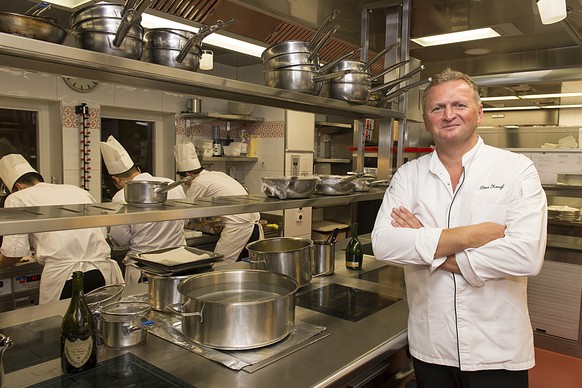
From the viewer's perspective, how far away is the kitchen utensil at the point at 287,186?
6.04 ft

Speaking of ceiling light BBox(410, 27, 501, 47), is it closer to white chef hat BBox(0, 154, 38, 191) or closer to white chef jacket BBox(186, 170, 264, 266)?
white chef jacket BBox(186, 170, 264, 266)

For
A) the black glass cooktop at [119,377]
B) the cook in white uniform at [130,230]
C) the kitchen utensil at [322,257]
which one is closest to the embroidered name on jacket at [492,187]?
the kitchen utensil at [322,257]

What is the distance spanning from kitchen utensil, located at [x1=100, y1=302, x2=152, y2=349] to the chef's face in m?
1.19

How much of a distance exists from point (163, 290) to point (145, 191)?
44 centimetres

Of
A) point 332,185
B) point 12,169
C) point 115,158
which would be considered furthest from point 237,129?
point 332,185

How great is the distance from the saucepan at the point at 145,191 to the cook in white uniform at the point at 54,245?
142cm

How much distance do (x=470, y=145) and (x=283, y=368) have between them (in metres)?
1.02

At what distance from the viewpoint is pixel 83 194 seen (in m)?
2.80

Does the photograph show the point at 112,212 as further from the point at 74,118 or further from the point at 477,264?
the point at 74,118

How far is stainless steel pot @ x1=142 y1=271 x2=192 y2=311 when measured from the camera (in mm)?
1652

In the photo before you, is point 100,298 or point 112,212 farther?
point 100,298

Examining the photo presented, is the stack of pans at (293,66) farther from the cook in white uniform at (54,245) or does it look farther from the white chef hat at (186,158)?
the white chef hat at (186,158)

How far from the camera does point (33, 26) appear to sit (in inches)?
Answer: 41.5

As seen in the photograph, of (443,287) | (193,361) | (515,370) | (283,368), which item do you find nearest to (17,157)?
(193,361)
